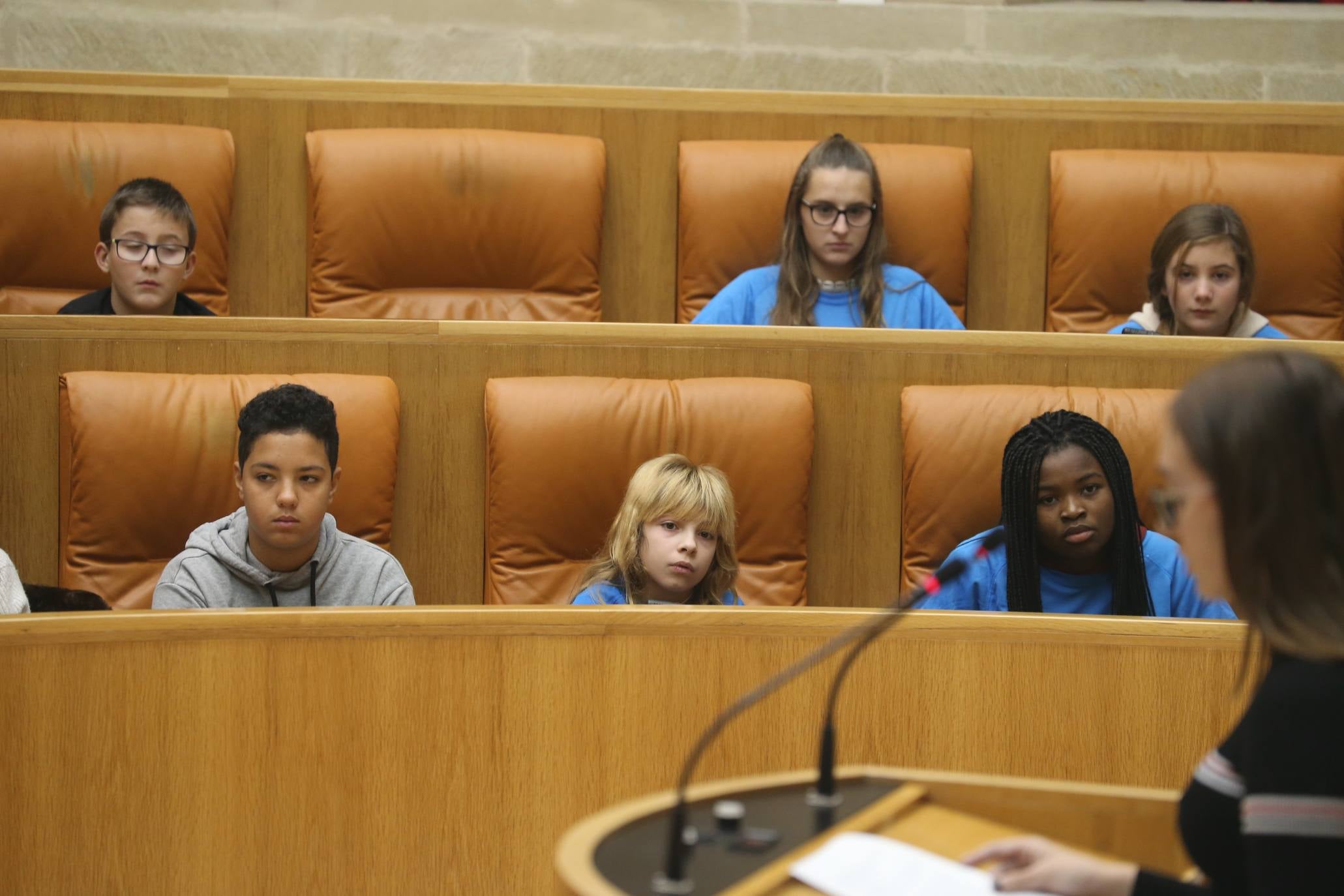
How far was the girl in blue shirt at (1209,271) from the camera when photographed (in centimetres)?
121

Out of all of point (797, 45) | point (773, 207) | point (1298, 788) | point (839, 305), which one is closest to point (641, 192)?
point (773, 207)

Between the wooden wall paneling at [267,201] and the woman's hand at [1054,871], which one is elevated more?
the wooden wall paneling at [267,201]

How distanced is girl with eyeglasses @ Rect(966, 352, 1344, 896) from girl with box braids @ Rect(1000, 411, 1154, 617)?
51cm

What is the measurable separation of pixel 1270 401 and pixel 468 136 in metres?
1.01

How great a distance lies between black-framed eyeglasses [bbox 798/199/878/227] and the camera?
49.6 inches

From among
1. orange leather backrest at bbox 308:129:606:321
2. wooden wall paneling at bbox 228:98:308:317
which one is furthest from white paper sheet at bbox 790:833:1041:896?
wooden wall paneling at bbox 228:98:308:317

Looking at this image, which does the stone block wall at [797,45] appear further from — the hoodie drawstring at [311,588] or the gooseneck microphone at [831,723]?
the gooseneck microphone at [831,723]

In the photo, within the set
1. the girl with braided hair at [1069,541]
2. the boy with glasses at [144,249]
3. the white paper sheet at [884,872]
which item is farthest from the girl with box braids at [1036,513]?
the boy with glasses at [144,249]

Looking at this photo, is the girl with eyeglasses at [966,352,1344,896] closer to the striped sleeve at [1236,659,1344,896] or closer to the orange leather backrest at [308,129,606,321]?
the striped sleeve at [1236,659,1344,896]

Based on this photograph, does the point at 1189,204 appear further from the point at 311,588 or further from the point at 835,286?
the point at 311,588

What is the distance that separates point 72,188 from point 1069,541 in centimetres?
91

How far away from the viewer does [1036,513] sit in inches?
38.2

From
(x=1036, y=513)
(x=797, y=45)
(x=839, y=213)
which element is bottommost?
(x=1036, y=513)

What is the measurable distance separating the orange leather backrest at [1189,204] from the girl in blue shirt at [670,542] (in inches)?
21.6
